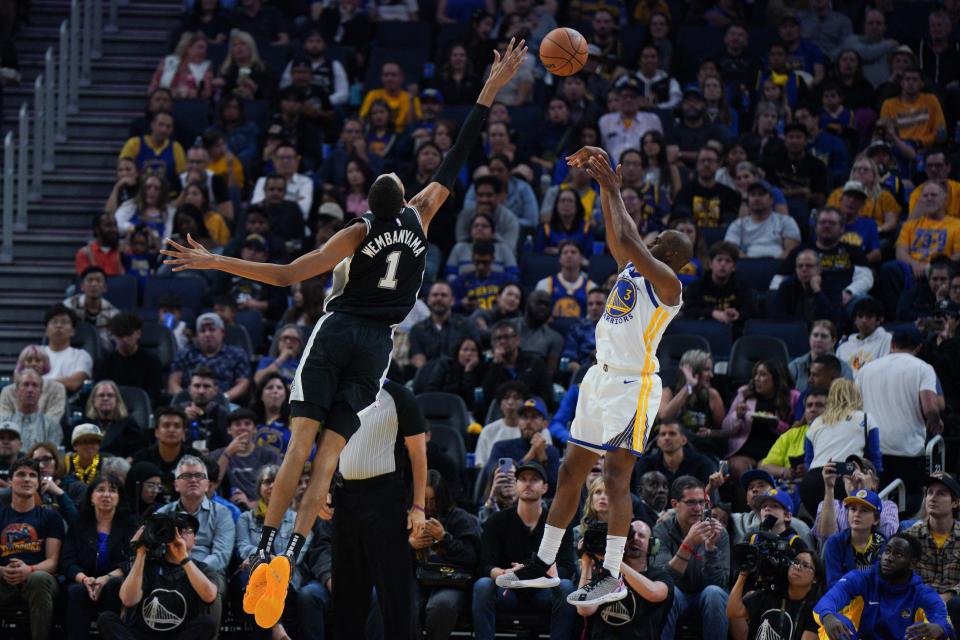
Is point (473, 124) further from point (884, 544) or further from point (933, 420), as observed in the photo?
point (933, 420)

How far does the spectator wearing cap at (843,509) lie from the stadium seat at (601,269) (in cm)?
425

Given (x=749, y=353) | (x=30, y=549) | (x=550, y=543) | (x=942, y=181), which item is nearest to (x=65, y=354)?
(x=30, y=549)

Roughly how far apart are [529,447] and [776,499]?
2362 millimetres

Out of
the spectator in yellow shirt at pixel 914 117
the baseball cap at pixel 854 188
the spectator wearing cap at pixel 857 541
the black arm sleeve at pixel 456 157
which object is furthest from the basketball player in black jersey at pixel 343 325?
the spectator in yellow shirt at pixel 914 117

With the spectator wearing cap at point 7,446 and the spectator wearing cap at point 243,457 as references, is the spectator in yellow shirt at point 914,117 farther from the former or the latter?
the spectator wearing cap at point 7,446

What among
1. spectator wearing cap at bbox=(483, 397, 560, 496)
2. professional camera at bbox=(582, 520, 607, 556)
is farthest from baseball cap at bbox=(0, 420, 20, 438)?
professional camera at bbox=(582, 520, 607, 556)

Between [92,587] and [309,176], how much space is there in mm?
6865

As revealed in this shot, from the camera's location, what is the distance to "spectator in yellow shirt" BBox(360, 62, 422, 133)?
1800cm

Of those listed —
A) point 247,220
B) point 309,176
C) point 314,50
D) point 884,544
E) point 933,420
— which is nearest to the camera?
point 884,544

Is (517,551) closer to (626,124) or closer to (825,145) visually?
(626,124)

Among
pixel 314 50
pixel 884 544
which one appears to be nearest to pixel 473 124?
pixel 884 544

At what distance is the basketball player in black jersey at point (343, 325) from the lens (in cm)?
778

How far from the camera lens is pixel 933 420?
40.6 ft

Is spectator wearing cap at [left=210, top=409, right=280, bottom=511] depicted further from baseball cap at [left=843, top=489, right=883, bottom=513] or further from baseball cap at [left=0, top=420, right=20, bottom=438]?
baseball cap at [left=843, top=489, right=883, bottom=513]
